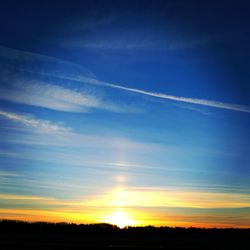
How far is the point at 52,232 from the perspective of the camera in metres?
101

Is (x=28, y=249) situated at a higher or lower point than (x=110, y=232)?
lower

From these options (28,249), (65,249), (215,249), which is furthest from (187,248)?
(28,249)

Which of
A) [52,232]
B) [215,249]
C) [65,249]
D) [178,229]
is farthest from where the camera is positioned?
[178,229]

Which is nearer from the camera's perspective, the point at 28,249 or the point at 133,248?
the point at 28,249

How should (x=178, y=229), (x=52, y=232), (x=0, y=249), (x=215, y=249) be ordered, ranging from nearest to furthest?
(x=0, y=249)
(x=215, y=249)
(x=52, y=232)
(x=178, y=229)

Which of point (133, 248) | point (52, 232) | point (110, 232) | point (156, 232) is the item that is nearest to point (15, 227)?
point (52, 232)

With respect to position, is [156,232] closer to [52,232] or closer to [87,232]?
[87,232]

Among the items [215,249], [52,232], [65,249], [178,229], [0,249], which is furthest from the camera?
[178,229]

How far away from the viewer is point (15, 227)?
107375 millimetres

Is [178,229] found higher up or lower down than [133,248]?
higher up

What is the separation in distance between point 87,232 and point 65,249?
5005 centimetres

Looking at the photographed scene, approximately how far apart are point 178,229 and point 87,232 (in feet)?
70.2

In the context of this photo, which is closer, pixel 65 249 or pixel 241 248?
pixel 65 249

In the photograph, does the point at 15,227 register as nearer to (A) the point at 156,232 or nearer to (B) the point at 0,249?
(A) the point at 156,232
